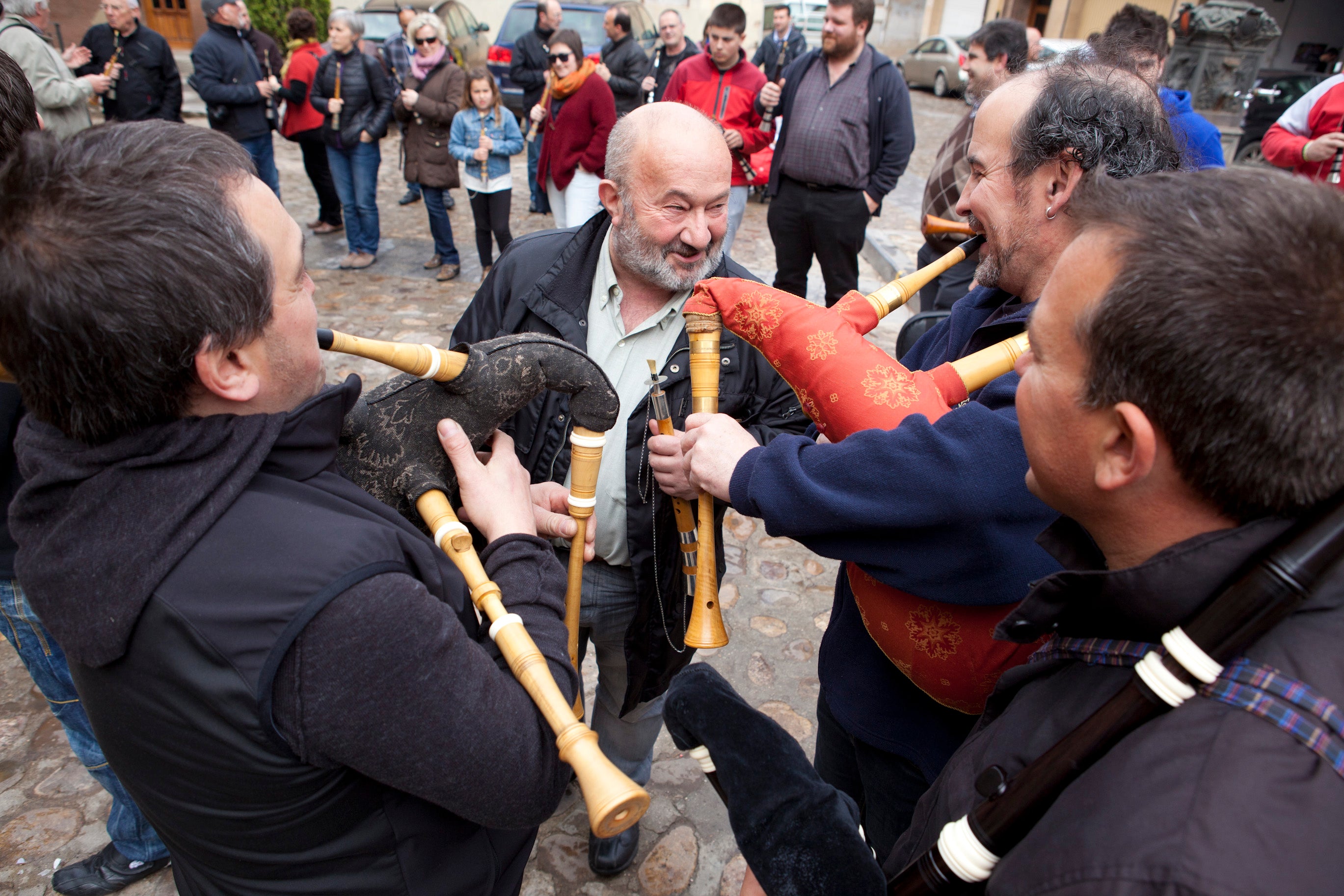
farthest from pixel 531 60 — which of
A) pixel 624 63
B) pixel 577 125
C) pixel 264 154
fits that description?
pixel 264 154

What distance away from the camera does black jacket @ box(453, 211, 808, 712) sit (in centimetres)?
223

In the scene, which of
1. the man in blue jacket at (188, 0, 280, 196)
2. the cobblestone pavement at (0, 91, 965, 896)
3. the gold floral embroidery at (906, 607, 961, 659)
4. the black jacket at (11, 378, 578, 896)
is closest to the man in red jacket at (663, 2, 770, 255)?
the cobblestone pavement at (0, 91, 965, 896)

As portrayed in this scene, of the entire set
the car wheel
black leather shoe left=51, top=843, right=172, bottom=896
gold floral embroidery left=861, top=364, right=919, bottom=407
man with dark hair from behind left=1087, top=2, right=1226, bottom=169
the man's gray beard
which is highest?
man with dark hair from behind left=1087, top=2, right=1226, bottom=169

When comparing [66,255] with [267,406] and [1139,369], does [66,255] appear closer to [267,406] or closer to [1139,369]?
[267,406]

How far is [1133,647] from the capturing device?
3.15 feet

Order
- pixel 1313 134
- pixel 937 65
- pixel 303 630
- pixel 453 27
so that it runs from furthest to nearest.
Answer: pixel 937 65 < pixel 453 27 < pixel 1313 134 < pixel 303 630

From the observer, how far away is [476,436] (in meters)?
1.58

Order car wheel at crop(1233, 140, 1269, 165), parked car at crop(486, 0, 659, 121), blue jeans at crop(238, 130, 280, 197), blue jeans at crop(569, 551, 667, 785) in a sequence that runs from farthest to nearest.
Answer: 1. parked car at crop(486, 0, 659, 121)
2. car wheel at crop(1233, 140, 1269, 165)
3. blue jeans at crop(238, 130, 280, 197)
4. blue jeans at crop(569, 551, 667, 785)

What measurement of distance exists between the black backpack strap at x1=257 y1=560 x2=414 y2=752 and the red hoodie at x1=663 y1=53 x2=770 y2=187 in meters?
6.31

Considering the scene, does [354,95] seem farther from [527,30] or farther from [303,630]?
[303,630]

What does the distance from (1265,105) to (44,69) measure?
14527mm

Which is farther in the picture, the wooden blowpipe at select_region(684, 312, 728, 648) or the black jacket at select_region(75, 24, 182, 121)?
the black jacket at select_region(75, 24, 182, 121)

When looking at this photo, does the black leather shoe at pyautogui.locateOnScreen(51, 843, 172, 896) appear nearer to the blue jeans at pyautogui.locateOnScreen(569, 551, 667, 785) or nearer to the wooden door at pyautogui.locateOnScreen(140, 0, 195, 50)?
the blue jeans at pyautogui.locateOnScreen(569, 551, 667, 785)

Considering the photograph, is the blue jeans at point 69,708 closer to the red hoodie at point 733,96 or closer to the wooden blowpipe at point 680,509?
the wooden blowpipe at point 680,509
